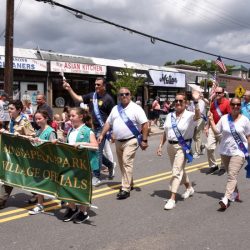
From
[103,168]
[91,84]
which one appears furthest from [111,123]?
[91,84]

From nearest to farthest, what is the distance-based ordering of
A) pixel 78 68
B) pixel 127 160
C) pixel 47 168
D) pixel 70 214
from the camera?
pixel 70 214, pixel 47 168, pixel 127 160, pixel 78 68

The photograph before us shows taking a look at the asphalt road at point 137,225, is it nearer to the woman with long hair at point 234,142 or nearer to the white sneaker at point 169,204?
the white sneaker at point 169,204

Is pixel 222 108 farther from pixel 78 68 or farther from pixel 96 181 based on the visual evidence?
pixel 78 68

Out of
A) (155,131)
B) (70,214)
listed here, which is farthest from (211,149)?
Answer: (155,131)

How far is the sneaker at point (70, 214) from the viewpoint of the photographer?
5.57 metres

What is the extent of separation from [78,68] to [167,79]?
1004cm

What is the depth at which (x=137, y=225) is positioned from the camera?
5430 millimetres

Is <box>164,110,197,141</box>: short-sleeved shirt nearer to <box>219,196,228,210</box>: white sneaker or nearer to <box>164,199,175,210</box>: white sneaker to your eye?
<box>164,199,175,210</box>: white sneaker

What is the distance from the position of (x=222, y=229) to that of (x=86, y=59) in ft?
70.5

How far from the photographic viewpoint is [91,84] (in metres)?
26.1

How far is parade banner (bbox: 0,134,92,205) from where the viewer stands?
5441 millimetres

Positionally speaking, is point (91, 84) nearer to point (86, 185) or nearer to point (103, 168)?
point (103, 168)

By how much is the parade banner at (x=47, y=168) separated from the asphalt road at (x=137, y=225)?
0.37 meters

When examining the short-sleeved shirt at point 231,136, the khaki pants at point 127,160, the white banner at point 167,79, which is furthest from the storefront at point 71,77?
the short-sleeved shirt at point 231,136
